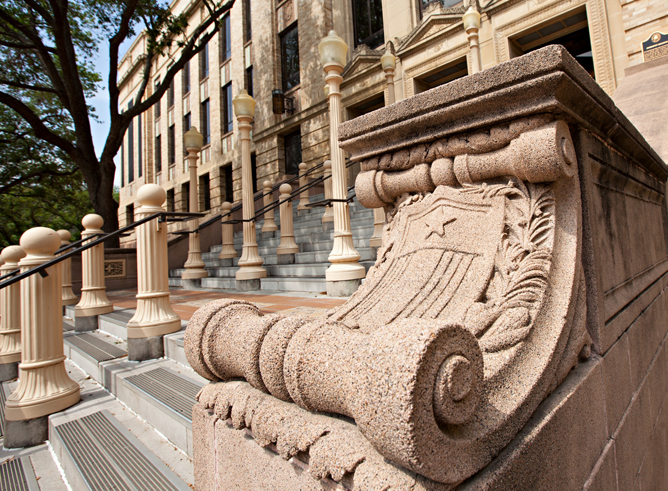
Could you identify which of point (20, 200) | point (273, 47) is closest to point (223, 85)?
point (273, 47)

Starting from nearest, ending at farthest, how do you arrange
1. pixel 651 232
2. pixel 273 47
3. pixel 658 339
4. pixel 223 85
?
pixel 658 339, pixel 651 232, pixel 273 47, pixel 223 85

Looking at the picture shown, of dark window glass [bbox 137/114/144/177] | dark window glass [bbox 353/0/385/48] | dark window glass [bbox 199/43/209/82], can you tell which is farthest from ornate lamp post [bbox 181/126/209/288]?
dark window glass [bbox 137/114/144/177]

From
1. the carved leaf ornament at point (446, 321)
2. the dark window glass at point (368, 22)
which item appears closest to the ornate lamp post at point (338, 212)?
the carved leaf ornament at point (446, 321)

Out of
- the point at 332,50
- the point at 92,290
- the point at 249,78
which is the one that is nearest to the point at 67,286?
the point at 92,290

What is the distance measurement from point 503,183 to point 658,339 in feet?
6.83

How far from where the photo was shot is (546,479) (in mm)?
1143

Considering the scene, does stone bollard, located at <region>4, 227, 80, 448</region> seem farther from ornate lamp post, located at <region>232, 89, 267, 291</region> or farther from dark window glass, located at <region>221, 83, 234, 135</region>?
dark window glass, located at <region>221, 83, 234, 135</region>

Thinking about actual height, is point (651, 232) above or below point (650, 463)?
above

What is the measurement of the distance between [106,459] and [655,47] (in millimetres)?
10586

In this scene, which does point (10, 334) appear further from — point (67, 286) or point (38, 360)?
point (67, 286)

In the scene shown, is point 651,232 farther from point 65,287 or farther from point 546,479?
point 65,287

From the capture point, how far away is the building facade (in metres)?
8.50

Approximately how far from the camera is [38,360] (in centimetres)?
280

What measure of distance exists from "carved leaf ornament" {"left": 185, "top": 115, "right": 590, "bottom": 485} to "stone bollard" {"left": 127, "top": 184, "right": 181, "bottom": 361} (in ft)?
6.89
